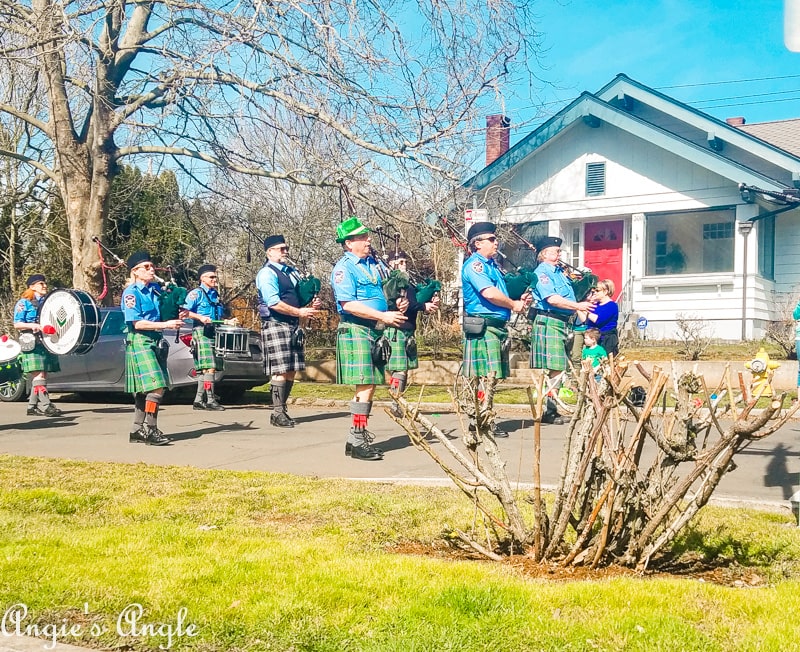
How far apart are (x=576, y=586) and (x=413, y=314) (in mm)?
6765

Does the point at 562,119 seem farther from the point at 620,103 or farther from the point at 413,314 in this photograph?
the point at 413,314

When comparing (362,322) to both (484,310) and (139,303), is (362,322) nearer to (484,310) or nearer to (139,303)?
(484,310)

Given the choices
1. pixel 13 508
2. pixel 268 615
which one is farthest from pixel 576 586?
pixel 13 508

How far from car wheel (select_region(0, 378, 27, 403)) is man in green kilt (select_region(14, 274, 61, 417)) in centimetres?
247

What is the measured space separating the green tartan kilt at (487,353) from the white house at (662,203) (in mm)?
10338

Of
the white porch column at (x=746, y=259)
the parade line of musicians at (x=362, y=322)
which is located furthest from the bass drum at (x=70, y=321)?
the white porch column at (x=746, y=259)

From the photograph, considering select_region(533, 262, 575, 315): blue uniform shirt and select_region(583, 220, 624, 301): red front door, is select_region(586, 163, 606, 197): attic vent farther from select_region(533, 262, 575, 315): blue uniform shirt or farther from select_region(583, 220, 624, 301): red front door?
select_region(533, 262, 575, 315): blue uniform shirt

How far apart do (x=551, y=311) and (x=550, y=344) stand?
0.35 m

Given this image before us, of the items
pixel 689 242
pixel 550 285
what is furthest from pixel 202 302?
pixel 689 242

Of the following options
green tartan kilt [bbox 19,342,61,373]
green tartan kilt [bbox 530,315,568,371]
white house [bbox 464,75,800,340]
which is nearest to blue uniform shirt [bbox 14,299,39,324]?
green tartan kilt [bbox 19,342,61,373]

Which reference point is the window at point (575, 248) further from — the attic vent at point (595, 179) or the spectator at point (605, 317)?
the spectator at point (605, 317)

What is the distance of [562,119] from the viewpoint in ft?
69.8

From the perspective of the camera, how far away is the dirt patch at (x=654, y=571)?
3.89 meters

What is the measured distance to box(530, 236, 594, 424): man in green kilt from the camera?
31.4ft
